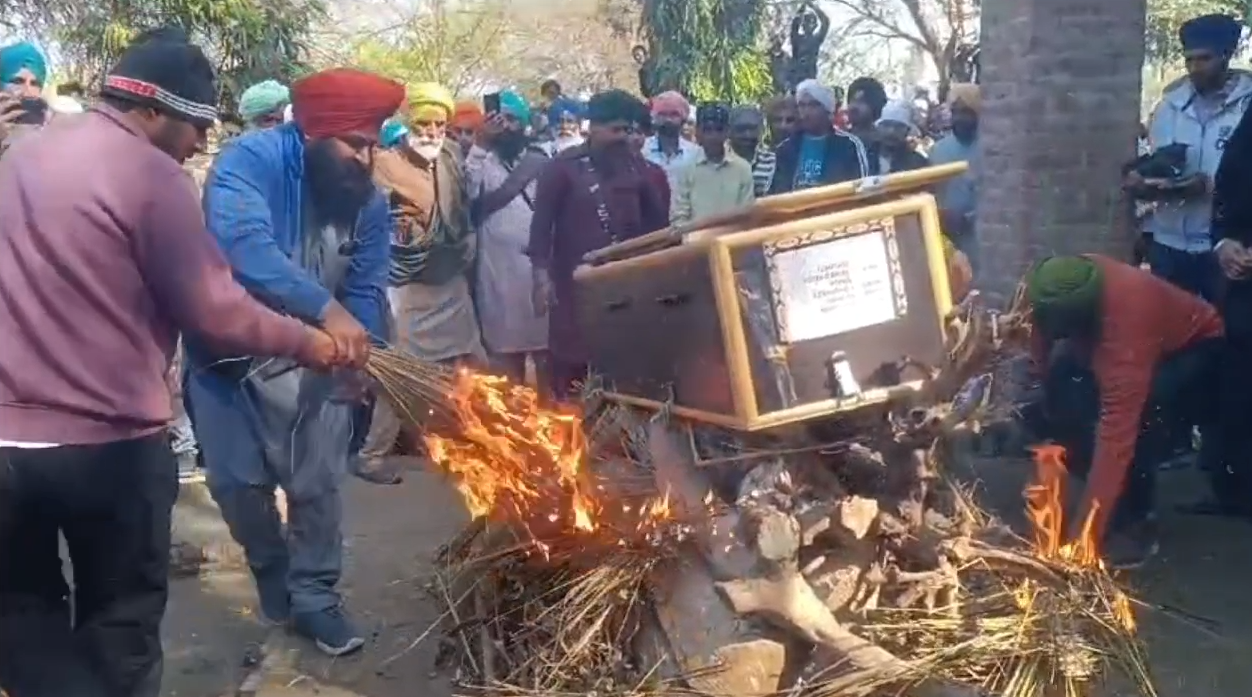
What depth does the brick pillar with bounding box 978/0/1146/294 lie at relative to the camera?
749cm

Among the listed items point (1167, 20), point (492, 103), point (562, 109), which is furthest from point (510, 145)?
point (1167, 20)

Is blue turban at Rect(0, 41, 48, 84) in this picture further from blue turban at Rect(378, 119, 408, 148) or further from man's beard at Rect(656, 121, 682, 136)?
man's beard at Rect(656, 121, 682, 136)

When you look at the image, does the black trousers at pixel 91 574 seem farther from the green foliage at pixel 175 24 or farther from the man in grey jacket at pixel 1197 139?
the green foliage at pixel 175 24

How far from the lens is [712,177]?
920 centimetres

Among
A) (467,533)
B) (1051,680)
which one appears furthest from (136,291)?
(1051,680)

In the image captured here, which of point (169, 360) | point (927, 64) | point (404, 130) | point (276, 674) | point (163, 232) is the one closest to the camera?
point (163, 232)

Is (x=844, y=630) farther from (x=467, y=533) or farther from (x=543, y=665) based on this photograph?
(x=467, y=533)

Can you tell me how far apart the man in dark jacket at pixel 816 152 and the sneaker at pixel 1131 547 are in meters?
2.93

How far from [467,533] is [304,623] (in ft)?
2.25

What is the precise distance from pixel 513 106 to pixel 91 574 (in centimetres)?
576

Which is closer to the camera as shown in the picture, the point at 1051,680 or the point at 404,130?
the point at 1051,680

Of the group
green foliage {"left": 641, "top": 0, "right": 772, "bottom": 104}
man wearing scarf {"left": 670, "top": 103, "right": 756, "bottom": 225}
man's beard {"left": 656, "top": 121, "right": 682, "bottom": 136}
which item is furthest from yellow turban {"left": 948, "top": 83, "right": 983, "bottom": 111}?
green foliage {"left": 641, "top": 0, "right": 772, "bottom": 104}

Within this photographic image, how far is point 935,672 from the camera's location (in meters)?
4.07

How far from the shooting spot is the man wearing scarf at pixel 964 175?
27.9 feet
